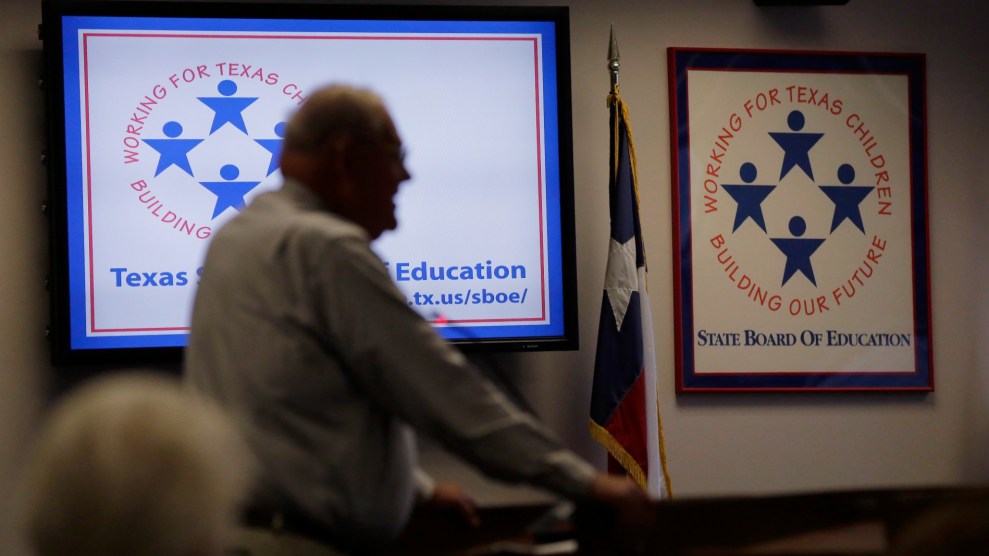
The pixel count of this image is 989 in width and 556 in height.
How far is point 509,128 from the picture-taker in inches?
146

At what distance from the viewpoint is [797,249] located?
397 centimetres

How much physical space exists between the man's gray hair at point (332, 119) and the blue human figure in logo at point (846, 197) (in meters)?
2.38

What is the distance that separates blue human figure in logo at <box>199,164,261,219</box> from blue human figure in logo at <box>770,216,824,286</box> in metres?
1.84

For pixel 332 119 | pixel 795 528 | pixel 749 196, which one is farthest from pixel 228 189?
pixel 795 528

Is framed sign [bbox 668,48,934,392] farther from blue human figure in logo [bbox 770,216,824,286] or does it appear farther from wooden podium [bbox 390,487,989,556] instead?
wooden podium [bbox 390,487,989,556]

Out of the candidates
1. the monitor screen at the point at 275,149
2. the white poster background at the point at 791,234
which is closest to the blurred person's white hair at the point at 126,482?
the monitor screen at the point at 275,149

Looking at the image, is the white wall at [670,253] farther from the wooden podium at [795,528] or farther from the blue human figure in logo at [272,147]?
the wooden podium at [795,528]

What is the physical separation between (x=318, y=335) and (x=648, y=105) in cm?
236

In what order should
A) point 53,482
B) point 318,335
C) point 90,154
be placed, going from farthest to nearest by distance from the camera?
point 90,154
point 318,335
point 53,482

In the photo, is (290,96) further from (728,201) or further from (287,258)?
(287,258)

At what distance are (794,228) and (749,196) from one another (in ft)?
0.65

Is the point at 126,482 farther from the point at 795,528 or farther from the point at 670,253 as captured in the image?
the point at 670,253

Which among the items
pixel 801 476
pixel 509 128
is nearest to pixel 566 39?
pixel 509 128

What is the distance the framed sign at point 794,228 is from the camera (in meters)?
3.92
